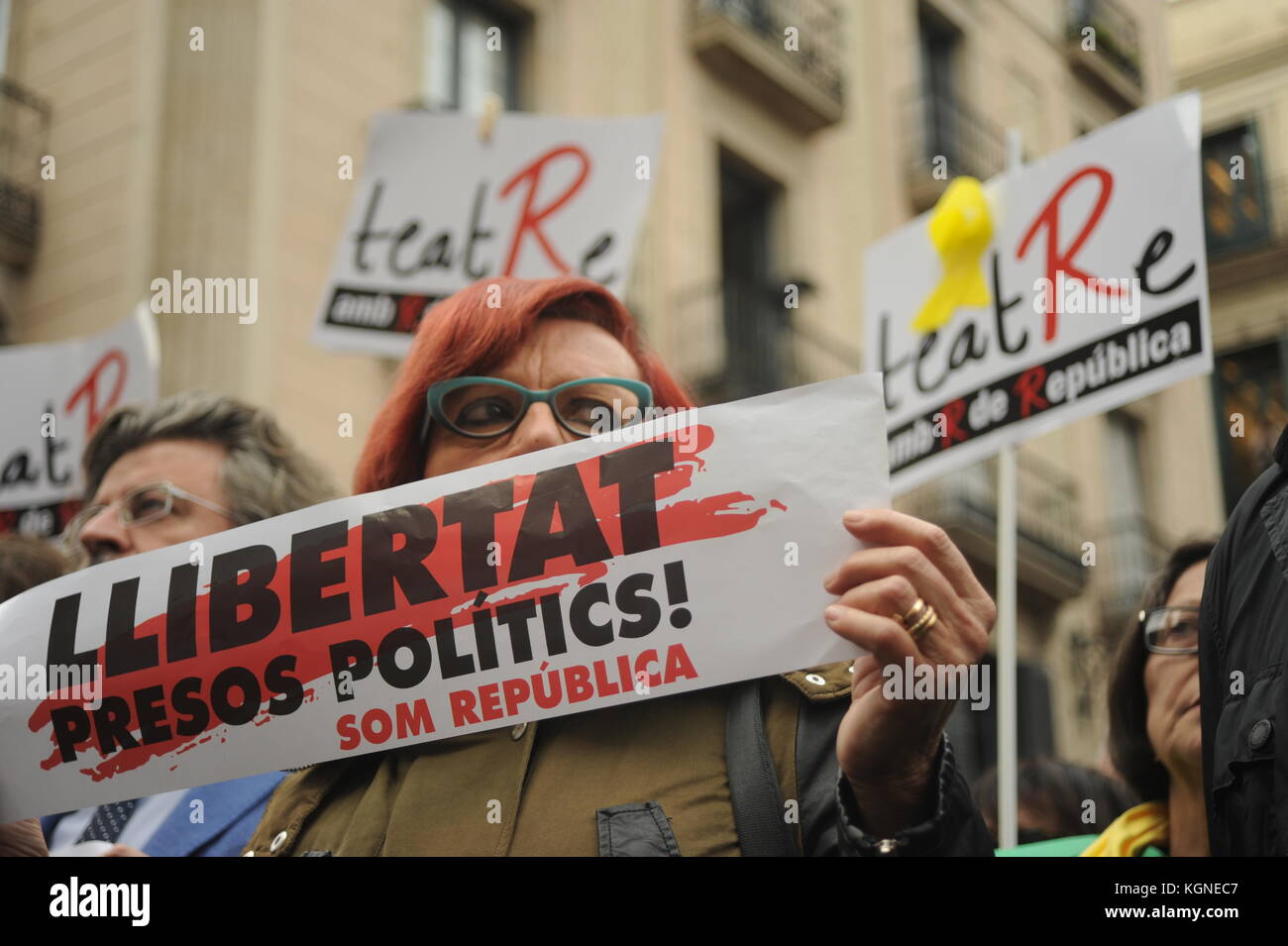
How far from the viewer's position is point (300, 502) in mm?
3467

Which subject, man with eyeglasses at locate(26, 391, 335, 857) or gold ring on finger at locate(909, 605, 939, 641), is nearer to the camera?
gold ring on finger at locate(909, 605, 939, 641)

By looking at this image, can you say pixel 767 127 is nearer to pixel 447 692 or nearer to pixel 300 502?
pixel 300 502

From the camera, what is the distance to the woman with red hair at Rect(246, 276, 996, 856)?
76.2 inches

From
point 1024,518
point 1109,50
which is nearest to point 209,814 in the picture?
point 1024,518

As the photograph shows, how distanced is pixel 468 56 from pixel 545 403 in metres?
9.72

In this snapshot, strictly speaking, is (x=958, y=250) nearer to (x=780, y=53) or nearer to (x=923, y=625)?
(x=923, y=625)

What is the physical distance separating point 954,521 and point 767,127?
3.66 metres

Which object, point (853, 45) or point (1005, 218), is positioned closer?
point (1005, 218)

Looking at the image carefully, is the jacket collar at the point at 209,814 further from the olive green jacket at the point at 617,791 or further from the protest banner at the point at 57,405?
the protest banner at the point at 57,405

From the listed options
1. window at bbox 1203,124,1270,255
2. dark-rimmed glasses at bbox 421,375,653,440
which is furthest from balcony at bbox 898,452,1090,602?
dark-rimmed glasses at bbox 421,375,653,440

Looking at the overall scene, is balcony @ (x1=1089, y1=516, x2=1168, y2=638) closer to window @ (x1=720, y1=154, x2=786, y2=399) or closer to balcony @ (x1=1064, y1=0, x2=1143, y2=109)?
balcony @ (x1=1064, y1=0, x2=1143, y2=109)

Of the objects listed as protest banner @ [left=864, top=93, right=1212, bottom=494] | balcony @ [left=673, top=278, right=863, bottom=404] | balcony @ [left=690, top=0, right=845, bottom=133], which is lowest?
protest banner @ [left=864, top=93, right=1212, bottom=494]

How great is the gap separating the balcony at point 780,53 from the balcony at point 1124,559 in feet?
17.9
